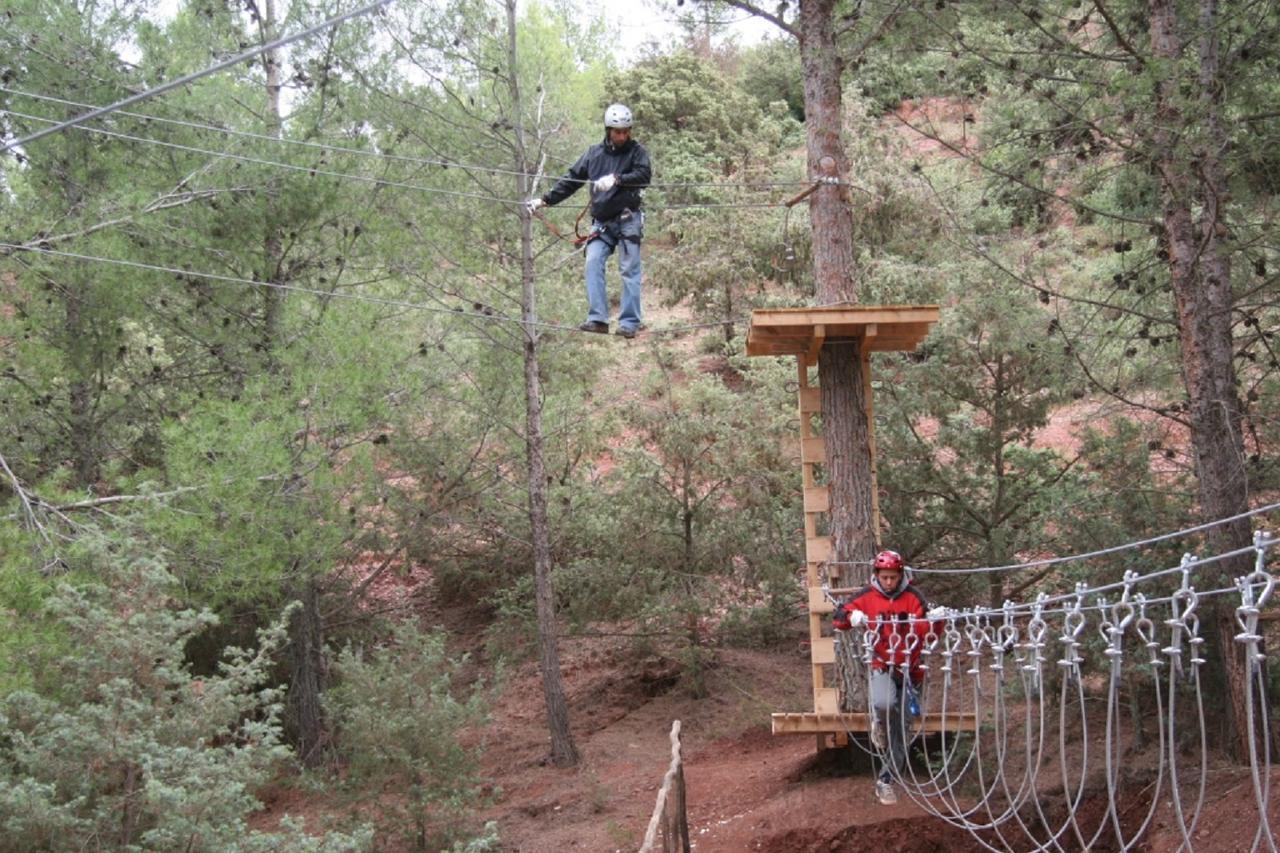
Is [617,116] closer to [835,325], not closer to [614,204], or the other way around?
[614,204]

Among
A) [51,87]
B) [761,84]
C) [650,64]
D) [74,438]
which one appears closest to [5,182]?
[51,87]

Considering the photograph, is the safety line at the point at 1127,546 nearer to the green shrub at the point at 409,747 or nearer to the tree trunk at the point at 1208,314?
the tree trunk at the point at 1208,314

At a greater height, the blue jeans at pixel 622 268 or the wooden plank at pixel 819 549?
the blue jeans at pixel 622 268

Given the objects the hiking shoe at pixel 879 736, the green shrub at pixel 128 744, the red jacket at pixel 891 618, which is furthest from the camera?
the hiking shoe at pixel 879 736

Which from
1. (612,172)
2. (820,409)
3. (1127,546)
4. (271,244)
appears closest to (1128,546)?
(1127,546)

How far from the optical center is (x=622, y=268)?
273 inches

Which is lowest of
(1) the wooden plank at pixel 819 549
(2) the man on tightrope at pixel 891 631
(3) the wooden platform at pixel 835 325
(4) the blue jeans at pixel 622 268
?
(2) the man on tightrope at pixel 891 631

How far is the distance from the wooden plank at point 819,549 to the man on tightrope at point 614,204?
1.61 metres

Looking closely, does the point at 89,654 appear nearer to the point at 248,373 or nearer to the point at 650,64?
the point at 248,373

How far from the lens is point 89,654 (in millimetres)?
5676

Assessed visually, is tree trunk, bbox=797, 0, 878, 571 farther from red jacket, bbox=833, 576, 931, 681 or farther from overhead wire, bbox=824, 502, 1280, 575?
red jacket, bbox=833, 576, 931, 681

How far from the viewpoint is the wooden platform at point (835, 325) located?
6750 millimetres

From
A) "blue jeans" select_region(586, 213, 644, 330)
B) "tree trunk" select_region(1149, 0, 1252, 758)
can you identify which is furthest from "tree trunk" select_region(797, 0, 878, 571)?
"tree trunk" select_region(1149, 0, 1252, 758)

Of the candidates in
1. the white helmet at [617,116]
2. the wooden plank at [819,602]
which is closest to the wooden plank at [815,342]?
the wooden plank at [819,602]
